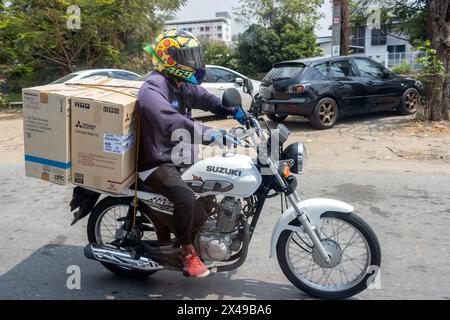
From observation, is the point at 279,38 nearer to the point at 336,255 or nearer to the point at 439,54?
the point at 439,54

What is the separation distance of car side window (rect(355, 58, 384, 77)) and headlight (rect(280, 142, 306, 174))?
794 centimetres

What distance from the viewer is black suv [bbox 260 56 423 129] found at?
32.6ft

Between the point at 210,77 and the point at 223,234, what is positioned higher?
the point at 210,77

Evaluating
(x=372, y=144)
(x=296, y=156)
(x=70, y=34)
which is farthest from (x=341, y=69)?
(x=70, y=34)

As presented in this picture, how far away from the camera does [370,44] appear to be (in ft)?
156

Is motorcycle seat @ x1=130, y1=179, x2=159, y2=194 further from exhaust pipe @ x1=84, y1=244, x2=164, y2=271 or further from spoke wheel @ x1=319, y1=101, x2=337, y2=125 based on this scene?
spoke wheel @ x1=319, y1=101, x2=337, y2=125

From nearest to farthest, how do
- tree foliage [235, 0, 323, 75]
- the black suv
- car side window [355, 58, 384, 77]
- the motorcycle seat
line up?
the motorcycle seat
the black suv
car side window [355, 58, 384, 77]
tree foliage [235, 0, 323, 75]

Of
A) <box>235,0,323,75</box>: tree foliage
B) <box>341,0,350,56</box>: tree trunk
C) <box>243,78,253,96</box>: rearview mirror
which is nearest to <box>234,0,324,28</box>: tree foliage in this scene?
<box>235,0,323,75</box>: tree foliage

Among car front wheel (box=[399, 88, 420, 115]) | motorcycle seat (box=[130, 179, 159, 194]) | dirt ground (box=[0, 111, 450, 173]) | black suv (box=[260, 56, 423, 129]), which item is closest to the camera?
motorcycle seat (box=[130, 179, 159, 194])

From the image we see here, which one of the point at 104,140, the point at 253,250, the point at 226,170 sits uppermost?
the point at 104,140

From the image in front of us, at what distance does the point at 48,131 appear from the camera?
11.1ft

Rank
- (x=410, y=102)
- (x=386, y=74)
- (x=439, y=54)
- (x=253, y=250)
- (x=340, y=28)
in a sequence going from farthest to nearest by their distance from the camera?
(x=340, y=28) < (x=410, y=102) < (x=386, y=74) < (x=439, y=54) < (x=253, y=250)

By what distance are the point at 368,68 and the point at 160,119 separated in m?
8.76

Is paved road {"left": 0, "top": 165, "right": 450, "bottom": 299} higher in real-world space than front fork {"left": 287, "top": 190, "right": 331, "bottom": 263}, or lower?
lower
